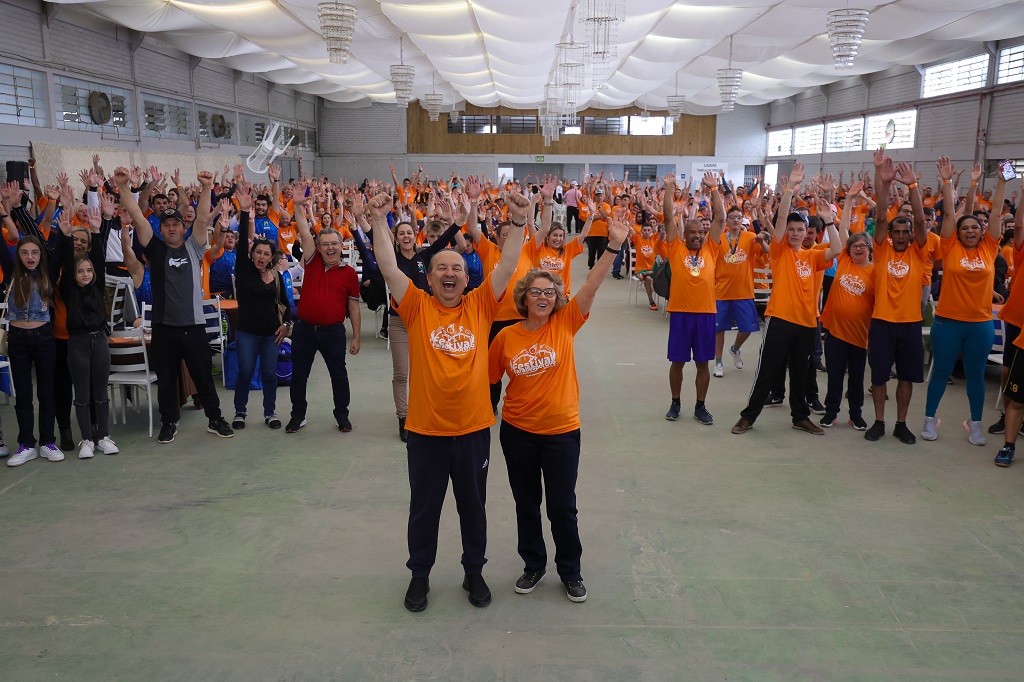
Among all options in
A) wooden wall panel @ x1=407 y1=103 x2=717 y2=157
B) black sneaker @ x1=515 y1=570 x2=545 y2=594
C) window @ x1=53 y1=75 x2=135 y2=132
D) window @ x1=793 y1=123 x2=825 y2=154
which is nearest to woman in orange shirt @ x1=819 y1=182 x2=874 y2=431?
black sneaker @ x1=515 y1=570 x2=545 y2=594

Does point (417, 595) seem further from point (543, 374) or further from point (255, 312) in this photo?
point (255, 312)

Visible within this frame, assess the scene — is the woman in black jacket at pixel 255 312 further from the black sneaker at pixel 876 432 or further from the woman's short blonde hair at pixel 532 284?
the black sneaker at pixel 876 432

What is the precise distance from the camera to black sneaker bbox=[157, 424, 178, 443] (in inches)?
219

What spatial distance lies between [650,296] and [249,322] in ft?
23.3

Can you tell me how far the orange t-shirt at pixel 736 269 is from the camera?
24.2 feet

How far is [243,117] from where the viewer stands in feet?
76.3

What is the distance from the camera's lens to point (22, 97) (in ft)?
42.9

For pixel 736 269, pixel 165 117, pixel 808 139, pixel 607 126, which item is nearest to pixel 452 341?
pixel 736 269

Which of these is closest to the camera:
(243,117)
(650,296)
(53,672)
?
Answer: (53,672)

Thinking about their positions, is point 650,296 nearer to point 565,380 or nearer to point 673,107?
point 565,380

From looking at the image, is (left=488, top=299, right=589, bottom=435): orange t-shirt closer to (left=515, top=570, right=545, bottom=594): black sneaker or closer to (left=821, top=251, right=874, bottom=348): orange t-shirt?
(left=515, top=570, right=545, bottom=594): black sneaker

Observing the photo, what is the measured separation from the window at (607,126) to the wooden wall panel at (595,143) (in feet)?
0.85

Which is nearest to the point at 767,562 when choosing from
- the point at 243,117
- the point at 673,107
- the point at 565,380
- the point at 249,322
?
the point at 565,380

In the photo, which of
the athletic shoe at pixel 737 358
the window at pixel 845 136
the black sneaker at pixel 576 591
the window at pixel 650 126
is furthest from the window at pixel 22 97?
the window at pixel 650 126
